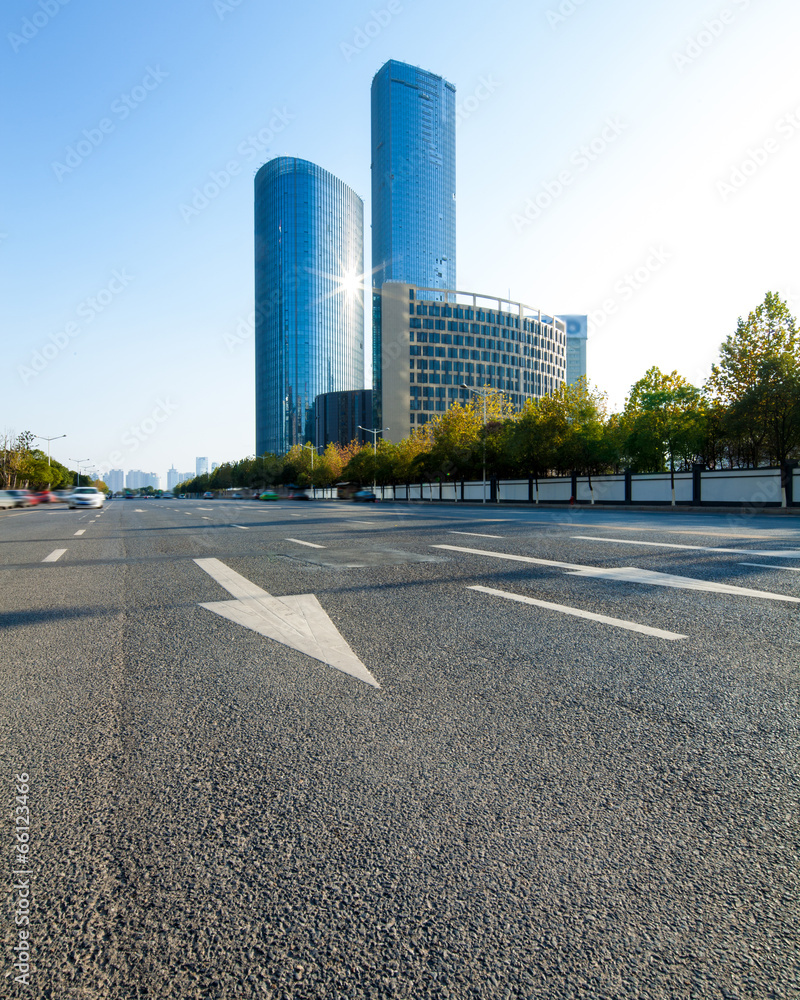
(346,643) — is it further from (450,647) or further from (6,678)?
(6,678)

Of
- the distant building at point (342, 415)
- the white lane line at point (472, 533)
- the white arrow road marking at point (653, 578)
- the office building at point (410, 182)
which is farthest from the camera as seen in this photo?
the office building at point (410, 182)

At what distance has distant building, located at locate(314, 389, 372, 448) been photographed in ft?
517

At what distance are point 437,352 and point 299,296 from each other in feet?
221

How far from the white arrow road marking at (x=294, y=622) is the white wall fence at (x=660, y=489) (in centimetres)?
2486

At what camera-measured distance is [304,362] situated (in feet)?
571

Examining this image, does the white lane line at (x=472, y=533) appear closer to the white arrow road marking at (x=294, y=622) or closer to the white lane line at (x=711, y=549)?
the white lane line at (x=711, y=549)

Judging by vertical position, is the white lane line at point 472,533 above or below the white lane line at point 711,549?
below

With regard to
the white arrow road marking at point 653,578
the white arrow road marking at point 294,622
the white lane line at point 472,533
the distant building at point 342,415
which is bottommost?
the white arrow road marking at point 294,622

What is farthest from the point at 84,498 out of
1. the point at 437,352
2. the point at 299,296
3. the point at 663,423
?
the point at 299,296

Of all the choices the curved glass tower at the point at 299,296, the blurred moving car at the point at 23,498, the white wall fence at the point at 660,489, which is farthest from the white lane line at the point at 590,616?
the curved glass tower at the point at 299,296

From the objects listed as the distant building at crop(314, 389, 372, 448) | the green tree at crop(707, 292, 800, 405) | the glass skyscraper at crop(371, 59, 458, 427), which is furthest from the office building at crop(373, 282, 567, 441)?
the green tree at crop(707, 292, 800, 405)

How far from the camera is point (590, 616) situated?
4402 mm

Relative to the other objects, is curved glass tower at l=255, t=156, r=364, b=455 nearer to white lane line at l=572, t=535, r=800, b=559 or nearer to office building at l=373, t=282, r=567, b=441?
office building at l=373, t=282, r=567, b=441

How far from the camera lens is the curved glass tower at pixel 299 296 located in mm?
172625
